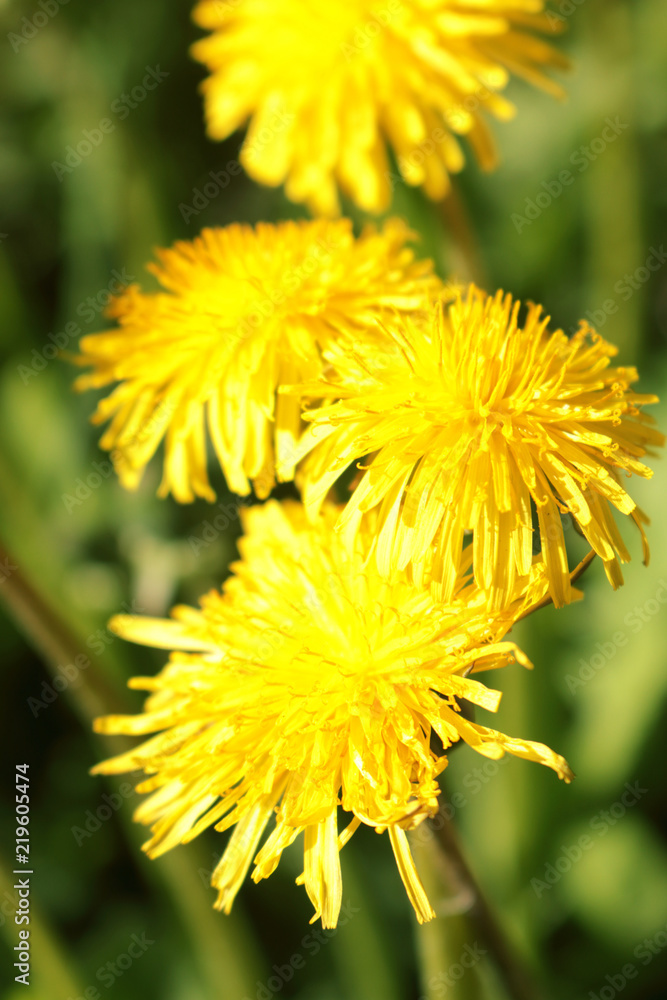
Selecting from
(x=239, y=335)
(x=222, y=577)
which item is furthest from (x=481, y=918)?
(x=222, y=577)

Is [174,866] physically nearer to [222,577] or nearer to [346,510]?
[222,577]

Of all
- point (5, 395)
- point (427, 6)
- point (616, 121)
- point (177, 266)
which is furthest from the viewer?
point (5, 395)

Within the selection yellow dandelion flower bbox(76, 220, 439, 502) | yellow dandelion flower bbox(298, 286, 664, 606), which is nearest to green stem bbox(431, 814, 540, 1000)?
yellow dandelion flower bbox(298, 286, 664, 606)

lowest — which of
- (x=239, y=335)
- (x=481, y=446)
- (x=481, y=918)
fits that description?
(x=481, y=918)

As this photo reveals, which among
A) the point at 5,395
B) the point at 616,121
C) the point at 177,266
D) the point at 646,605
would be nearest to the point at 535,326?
the point at 177,266

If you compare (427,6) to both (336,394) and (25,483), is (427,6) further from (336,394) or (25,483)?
(25,483)

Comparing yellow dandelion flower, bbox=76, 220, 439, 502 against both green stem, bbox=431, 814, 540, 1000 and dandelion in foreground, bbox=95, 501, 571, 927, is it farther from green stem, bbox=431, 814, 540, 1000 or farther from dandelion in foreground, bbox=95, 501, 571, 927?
green stem, bbox=431, 814, 540, 1000
